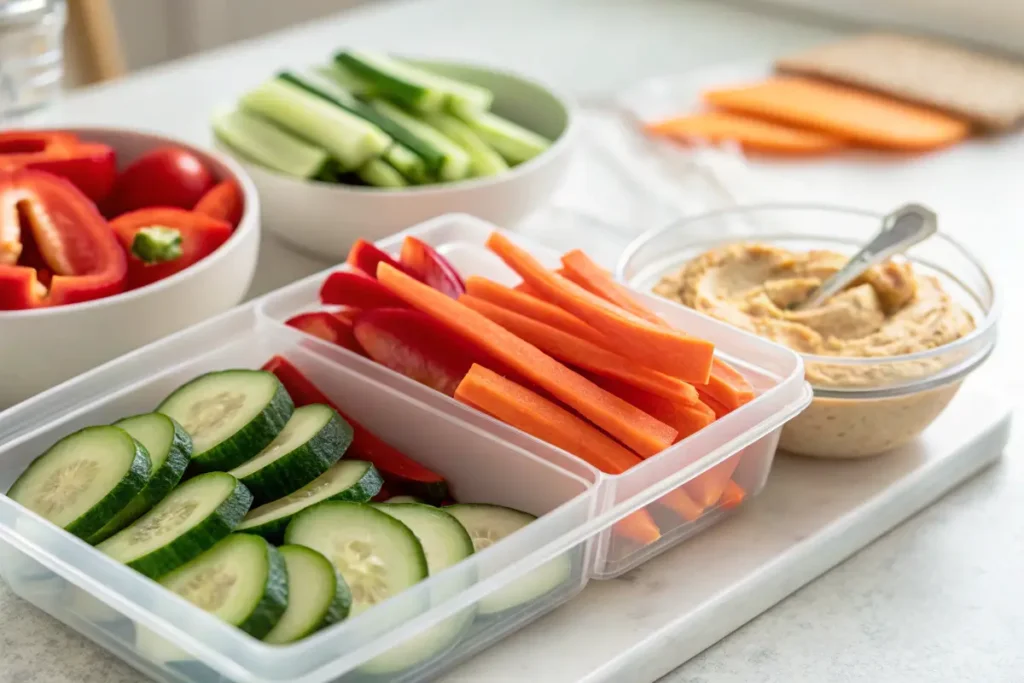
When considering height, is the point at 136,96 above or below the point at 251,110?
below

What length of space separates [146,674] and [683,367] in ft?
1.68

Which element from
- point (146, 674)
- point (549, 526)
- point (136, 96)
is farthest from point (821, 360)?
point (136, 96)

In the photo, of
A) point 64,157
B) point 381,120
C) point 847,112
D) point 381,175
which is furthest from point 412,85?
point 847,112

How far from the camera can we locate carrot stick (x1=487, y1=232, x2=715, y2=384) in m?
1.15

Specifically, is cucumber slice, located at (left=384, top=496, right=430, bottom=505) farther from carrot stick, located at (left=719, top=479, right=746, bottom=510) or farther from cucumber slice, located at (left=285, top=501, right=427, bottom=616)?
carrot stick, located at (left=719, top=479, right=746, bottom=510)

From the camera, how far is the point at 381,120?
176 cm

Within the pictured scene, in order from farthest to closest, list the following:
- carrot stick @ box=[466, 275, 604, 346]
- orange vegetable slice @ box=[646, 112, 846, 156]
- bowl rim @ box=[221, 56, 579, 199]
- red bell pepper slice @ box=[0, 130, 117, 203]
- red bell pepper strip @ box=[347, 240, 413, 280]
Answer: orange vegetable slice @ box=[646, 112, 846, 156] < bowl rim @ box=[221, 56, 579, 199] < red bell pepper slice @ box=[0, 130, 117, 203] < red bell pepper strip @ box=[347, 240, 413, 280] < carrot stick @ box=[466, 275, 604, 346]

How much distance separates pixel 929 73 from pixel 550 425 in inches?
58.2

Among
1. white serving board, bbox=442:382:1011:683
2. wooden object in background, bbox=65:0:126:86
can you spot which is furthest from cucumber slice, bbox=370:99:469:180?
wooden object in background, bbox=65:0:126:86

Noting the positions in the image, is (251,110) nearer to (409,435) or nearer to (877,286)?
→ (409,435)

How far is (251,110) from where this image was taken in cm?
177

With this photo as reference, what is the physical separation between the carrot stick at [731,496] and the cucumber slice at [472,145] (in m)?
0.67

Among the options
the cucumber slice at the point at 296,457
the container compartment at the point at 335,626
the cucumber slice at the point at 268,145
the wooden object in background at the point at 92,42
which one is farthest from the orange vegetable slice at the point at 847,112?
the wooden object in background at the point at 92,42

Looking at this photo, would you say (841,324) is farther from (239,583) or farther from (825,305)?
(239,583)
